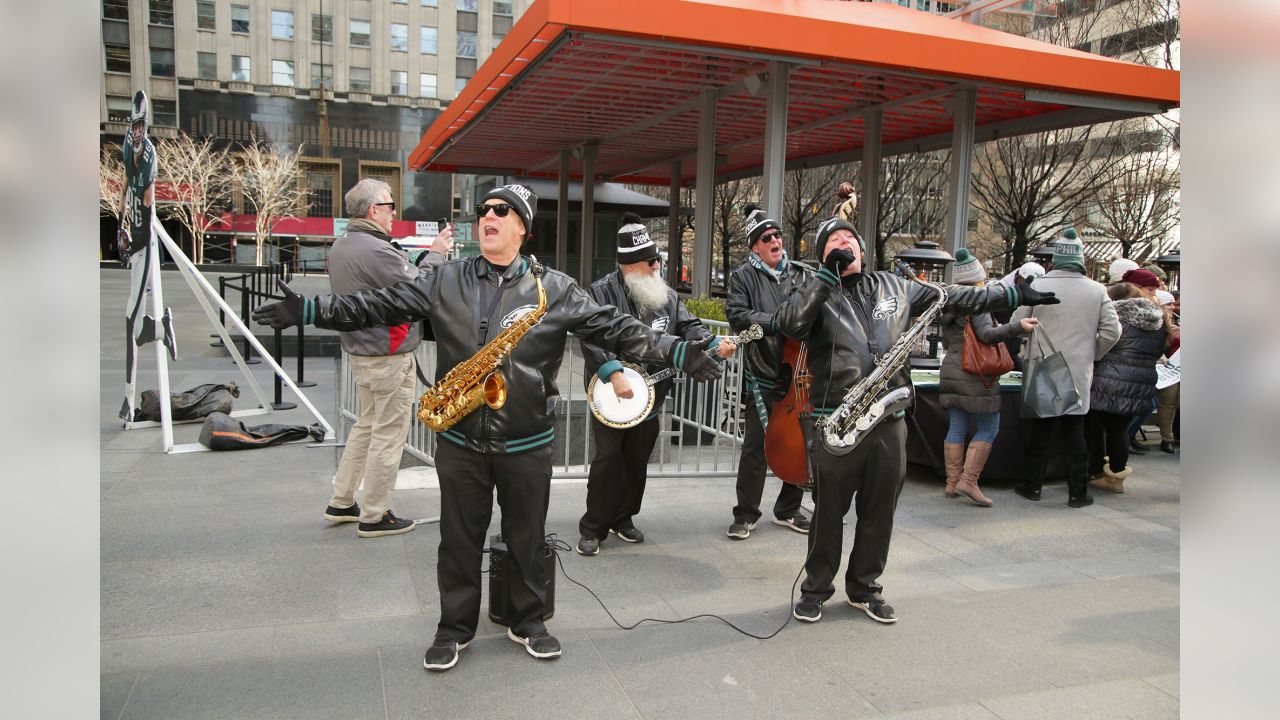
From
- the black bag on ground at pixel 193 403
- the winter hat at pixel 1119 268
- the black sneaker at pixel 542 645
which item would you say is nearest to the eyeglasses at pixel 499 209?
the black sneaker at pixel 542 645

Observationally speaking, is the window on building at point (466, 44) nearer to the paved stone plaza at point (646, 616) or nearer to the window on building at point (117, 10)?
the window on building at point (117, 10)

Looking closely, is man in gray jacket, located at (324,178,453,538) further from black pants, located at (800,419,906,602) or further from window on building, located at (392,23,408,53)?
window on building, located at (392,23,408,53)

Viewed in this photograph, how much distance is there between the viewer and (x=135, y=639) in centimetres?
439

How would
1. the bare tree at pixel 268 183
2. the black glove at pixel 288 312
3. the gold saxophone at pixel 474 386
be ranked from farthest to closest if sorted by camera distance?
the bare tree at pixel 268 183 → the gold saxophone at pixel 474 386 → the black glove at pixel 288 312

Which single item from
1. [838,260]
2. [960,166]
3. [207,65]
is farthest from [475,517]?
[207,65]

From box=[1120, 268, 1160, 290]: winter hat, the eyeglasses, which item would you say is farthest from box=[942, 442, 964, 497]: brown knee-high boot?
the eyeglasses

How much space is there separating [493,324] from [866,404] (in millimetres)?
1982

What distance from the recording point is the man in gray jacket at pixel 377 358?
19.4 feet

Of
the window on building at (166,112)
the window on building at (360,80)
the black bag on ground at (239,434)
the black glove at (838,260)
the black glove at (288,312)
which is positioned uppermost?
the window on building at (360,80)

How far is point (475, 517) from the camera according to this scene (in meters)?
4.29

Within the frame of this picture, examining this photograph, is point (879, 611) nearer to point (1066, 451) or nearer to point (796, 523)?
point (796, 523)

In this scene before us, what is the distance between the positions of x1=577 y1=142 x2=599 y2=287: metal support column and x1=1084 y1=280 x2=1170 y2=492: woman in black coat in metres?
16.0

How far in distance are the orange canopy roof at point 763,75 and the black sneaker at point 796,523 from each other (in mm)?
5864
